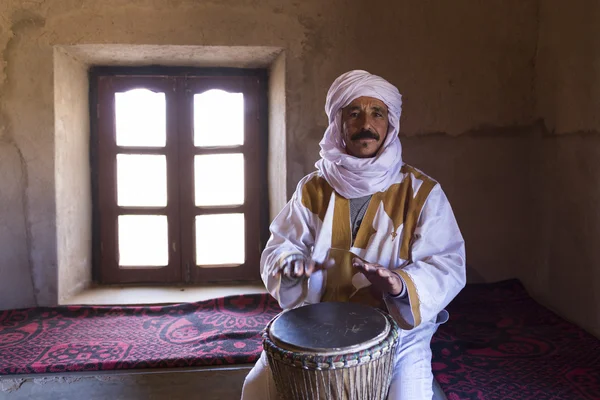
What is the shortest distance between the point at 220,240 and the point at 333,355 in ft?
7.40

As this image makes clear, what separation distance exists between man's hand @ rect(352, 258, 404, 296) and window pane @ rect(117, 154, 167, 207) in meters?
2.17

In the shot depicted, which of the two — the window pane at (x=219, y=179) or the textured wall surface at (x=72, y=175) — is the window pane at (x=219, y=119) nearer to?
the window pane at (x=219, y=179)

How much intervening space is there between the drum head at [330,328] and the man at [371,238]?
14 centimetres

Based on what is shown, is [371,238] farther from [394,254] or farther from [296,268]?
[296,268]

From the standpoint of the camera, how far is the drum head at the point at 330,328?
1407mm

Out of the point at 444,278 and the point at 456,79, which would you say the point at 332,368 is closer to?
the point at 444,278

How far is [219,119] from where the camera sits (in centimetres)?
344

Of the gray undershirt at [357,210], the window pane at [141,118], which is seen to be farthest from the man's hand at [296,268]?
the window pane at [141,118]

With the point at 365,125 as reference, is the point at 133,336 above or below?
below

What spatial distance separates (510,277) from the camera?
10.8 feet

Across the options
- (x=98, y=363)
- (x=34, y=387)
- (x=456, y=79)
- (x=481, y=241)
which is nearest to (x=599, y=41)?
(x=456, y=79)

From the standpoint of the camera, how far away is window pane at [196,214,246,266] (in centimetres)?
350

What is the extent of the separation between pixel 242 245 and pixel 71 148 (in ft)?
4.19

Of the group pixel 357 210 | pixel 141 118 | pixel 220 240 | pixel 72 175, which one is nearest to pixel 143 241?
pixel 220 240
